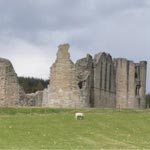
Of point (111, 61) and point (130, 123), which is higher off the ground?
point (111, 61)

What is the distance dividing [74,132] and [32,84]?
2558 inches

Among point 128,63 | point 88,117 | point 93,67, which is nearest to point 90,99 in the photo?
point 93,67

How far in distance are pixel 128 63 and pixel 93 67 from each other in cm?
1086

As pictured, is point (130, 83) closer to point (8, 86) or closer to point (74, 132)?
point (8, 86)

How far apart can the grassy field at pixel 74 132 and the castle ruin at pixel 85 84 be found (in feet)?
45.0

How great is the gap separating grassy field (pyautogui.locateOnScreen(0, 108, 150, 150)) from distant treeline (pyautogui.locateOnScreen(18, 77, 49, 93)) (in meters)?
48.1

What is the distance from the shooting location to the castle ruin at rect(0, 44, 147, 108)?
65.4m

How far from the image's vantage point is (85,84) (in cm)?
7238

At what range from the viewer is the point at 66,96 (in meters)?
70.4

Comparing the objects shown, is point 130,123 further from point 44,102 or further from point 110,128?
point 44,102

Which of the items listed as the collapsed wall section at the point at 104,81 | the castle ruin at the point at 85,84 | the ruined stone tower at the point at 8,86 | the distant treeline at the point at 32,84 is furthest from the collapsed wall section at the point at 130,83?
the ruined stone tower at the point at 8,86

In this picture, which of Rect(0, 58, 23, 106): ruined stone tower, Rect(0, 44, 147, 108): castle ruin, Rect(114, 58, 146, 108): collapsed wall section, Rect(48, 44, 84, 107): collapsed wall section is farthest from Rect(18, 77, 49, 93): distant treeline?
Rect(0, 58, 23, 106): ruined stone tower

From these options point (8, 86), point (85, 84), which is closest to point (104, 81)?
point (85, 84)

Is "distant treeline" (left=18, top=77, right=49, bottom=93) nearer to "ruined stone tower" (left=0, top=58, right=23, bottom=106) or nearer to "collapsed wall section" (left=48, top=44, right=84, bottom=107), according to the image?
"collapsed wall section" (left=48, top=44, right=84, bottom=107)
